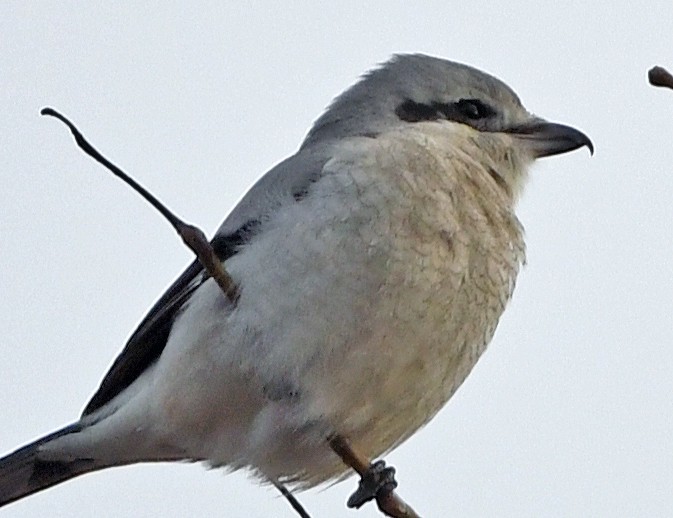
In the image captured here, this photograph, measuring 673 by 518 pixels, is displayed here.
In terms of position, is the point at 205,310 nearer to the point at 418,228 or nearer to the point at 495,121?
the point at 418,228

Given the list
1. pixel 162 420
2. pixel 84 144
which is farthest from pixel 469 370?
pixel 84 144

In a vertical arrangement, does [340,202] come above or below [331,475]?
above

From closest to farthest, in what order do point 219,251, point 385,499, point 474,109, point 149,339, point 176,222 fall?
point 176,222, point 385,499, point 219,251, point 149,339, point 474,109


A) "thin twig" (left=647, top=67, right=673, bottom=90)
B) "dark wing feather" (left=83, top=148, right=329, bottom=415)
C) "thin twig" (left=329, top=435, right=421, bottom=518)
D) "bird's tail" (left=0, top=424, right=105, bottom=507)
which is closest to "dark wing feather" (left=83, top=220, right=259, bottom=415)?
"dark wing feather" (left=83, top=148, right=329, bottom=415)

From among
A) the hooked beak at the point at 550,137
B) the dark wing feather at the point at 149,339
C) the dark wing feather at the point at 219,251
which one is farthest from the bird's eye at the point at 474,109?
the dark wing feather at the point at 149,339

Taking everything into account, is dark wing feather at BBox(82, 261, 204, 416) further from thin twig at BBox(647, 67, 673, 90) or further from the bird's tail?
thin twig at BBox(647, 67, 673, 90)

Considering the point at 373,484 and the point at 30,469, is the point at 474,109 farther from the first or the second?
the point at 30,469

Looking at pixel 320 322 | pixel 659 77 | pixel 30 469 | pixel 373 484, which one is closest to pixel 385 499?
pixel 373 484
